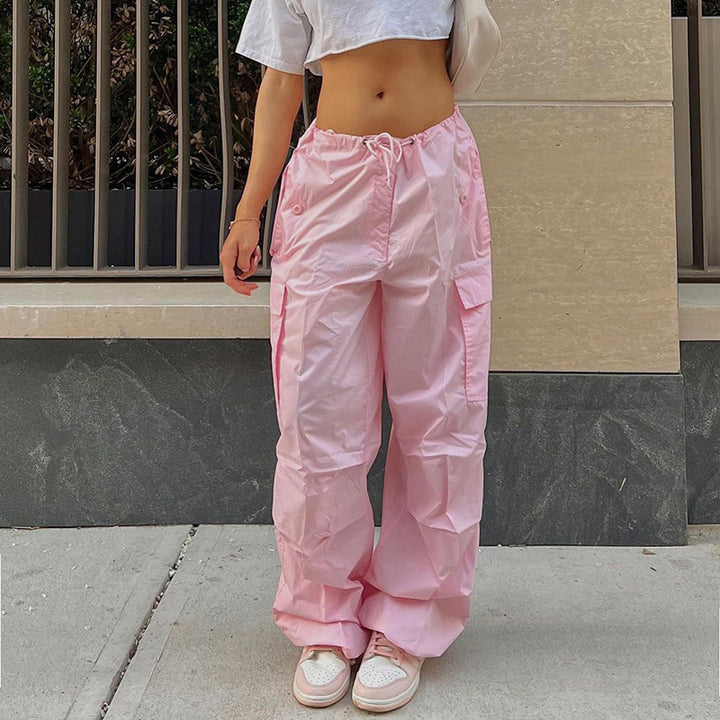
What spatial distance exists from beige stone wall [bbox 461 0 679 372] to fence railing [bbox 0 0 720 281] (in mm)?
583

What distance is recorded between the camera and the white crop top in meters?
2.20

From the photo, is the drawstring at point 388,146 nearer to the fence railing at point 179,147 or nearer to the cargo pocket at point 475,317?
the cargo pocket at point 475,317

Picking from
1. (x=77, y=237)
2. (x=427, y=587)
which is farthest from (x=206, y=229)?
(x=427, y=587)

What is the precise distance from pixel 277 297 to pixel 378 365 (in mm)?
298

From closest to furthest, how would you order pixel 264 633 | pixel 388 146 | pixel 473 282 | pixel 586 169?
pixel 388 146
pixel 473 282
pixel 264 633
pixel 586 169

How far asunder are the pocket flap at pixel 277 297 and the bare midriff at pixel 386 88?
39cm

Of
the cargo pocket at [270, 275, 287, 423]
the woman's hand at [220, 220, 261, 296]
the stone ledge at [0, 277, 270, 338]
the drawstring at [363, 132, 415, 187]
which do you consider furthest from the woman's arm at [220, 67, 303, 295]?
the stone ledge at [0, 277, 270, 338]

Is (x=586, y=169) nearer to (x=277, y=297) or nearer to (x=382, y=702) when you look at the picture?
(x=277, y=297)

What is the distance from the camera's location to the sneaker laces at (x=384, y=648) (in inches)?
94.1

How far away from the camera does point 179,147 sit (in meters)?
3.62

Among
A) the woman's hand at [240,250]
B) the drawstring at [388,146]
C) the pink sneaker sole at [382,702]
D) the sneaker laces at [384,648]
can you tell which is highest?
the drawstring at [388,146]

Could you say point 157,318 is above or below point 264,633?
above

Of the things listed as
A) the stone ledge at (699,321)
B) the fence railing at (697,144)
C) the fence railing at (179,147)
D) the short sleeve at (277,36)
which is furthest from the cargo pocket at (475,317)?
the fence railing at (697,144)

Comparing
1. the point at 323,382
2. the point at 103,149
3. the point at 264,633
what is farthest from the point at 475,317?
the point at 103,149
